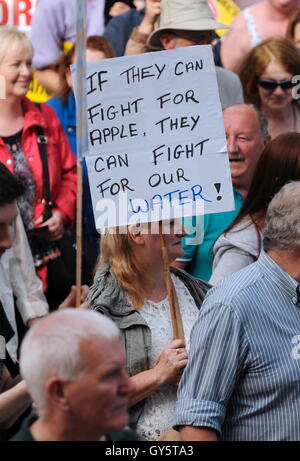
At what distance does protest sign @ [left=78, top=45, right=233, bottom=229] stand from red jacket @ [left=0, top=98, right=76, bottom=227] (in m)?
1.78

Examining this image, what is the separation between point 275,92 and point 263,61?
0.22 metres

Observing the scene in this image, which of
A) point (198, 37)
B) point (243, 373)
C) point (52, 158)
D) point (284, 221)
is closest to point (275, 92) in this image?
point (198, 37)

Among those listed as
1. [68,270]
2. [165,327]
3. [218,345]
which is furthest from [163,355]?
[68,270]

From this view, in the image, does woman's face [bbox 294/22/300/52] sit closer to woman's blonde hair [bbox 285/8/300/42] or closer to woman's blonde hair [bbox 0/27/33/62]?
woman's blonde hair [bbox 285/8/300/42]

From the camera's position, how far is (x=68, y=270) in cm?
710

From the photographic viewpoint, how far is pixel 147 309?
521 cm

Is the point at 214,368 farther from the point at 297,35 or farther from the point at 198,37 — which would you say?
the point at 297,35

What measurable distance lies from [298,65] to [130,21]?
57.5 inches

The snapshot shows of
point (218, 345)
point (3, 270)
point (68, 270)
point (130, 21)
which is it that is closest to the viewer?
point (218, 345)

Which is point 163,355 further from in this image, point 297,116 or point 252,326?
point 297,116

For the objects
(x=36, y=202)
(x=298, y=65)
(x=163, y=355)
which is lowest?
(x=163, y=355)

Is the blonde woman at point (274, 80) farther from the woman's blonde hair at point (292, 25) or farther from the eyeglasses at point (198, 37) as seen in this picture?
the woman's blonde hair at point (292, 25)

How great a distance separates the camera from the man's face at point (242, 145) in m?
6.85

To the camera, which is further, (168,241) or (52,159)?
(52,159)
